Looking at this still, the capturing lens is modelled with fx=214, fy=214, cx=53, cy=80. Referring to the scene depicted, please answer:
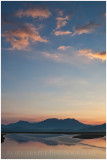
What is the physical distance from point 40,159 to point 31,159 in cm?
129

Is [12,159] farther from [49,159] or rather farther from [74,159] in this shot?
[74,159]

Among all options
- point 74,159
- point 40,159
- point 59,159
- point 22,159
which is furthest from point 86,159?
point 22,159

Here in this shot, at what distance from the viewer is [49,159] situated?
30.6m

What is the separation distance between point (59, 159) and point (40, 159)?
2737 millimetres

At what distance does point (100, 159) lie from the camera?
3122 cm

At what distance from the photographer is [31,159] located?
30547mm

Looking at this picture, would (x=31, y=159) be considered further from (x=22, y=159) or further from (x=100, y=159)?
(x=100, y=159)

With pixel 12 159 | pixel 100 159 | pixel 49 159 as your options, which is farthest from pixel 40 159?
pixel 100 159

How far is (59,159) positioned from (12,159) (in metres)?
6.65

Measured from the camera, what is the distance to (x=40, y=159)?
30.5m

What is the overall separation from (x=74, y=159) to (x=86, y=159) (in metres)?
1.72

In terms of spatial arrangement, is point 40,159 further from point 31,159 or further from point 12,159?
point 12,159

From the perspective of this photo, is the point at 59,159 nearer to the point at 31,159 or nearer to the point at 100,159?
the point at 31,159

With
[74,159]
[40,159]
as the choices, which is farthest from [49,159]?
[74,159]
